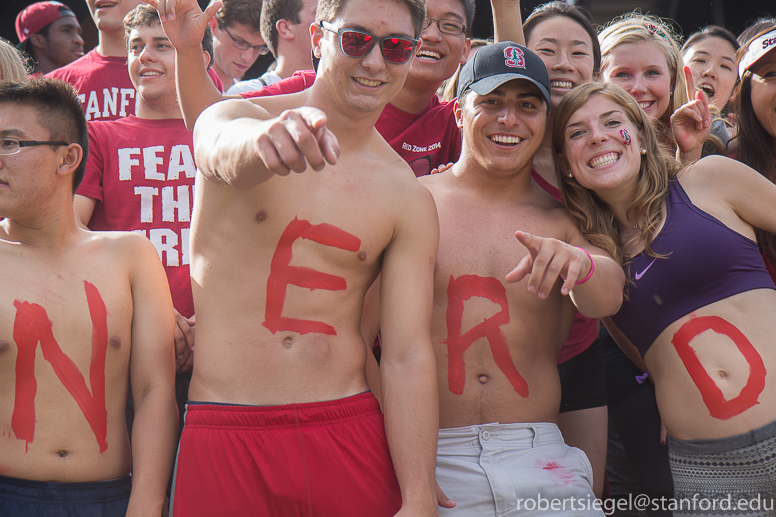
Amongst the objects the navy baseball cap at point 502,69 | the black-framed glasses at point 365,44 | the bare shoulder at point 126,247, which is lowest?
the bare shoulder at point 126,247

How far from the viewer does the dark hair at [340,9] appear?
2264 mm

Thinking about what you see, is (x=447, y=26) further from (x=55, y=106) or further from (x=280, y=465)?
(x=280, y=465)

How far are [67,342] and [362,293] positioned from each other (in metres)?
1.01

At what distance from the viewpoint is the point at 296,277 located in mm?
2133

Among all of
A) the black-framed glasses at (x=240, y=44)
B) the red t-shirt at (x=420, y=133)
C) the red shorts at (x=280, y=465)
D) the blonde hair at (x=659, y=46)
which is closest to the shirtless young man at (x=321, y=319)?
the red shorts at (x=280, y=465)

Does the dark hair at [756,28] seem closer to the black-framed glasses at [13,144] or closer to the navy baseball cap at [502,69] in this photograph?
the navy baseball cap at [502,69]

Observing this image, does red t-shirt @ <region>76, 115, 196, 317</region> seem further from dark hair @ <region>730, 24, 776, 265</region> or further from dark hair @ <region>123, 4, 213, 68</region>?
dark hair @ <region>730, 24, 776, 265</region>

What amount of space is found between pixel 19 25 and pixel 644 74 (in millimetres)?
4773

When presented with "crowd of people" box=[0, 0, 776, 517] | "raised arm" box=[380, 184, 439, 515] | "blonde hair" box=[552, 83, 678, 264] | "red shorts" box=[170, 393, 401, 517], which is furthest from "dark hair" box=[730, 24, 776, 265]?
"red shorts" box=[170, 393, 401, 517]

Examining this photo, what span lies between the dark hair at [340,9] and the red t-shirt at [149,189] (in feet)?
3.39

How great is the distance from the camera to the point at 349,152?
2.34 meters

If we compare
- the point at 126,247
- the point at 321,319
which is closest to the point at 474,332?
the point at 321,319

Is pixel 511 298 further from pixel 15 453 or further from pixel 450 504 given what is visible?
pixel 15 453

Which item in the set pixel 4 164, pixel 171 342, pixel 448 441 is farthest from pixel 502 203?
pixel 4 164
